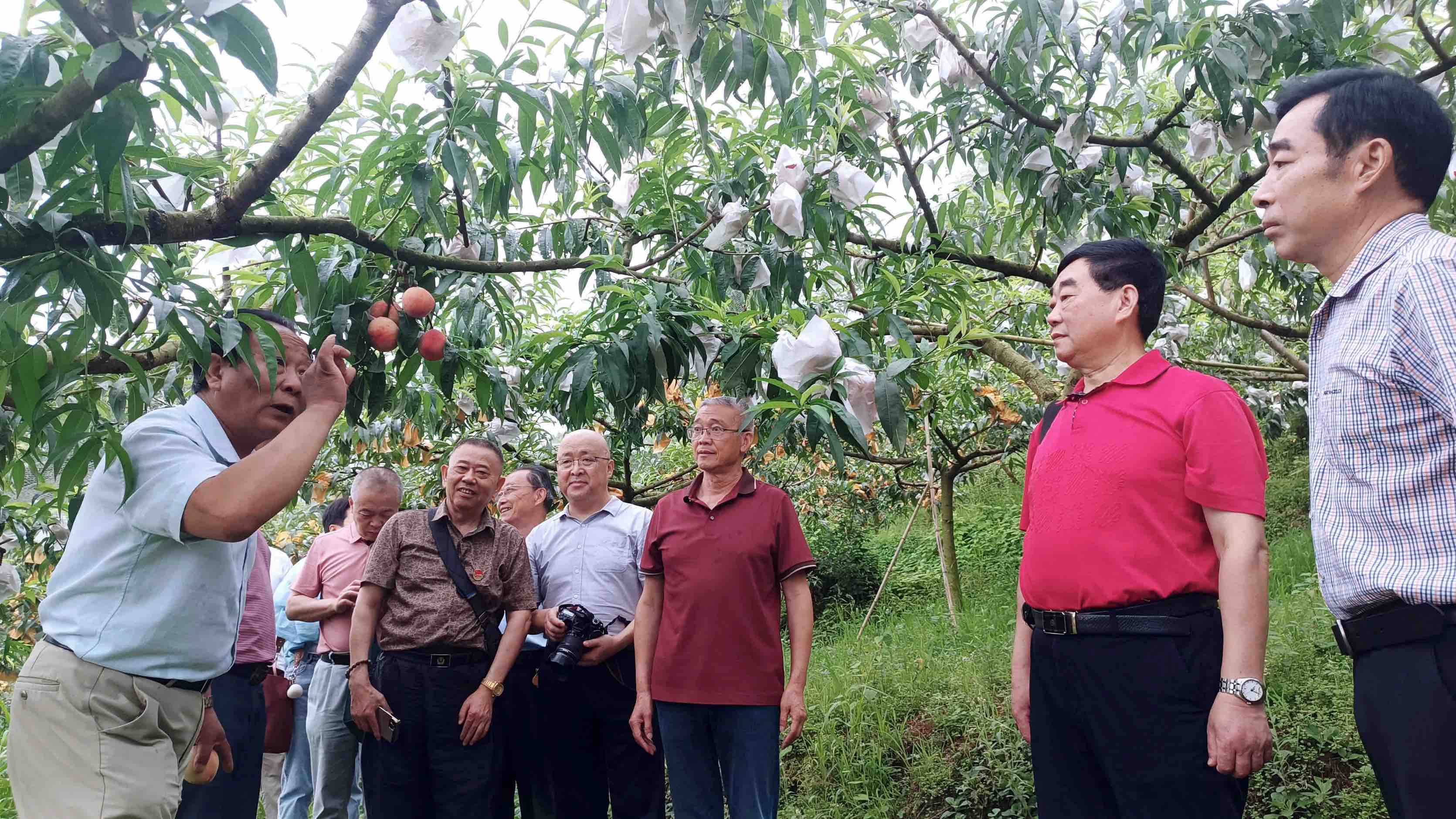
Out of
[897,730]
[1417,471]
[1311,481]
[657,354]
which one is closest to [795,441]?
[657,354]

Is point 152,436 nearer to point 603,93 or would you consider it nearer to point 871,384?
point 603,93

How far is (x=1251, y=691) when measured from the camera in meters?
1.70

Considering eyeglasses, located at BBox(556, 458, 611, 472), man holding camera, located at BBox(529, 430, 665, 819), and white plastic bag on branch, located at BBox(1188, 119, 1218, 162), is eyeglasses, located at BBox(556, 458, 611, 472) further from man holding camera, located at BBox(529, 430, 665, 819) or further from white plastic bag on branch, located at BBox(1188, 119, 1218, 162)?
white plastic bag on branch, located at BBox(1188, 119, 1218, 162)

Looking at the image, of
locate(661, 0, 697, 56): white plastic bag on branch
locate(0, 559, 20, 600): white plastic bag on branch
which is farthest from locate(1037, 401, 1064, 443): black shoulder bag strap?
locate(0, 559, 20, 600): white plastic bag on branch

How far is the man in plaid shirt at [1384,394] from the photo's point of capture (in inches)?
48.2

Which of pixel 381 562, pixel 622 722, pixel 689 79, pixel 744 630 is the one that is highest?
pixel 689 79

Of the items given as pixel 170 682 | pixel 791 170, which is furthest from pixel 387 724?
pixel 791 170

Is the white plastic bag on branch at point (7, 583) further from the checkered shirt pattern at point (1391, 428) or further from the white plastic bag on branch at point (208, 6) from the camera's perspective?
the checkered shirt pattern at point (1391, 428)

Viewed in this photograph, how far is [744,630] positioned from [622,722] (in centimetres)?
69

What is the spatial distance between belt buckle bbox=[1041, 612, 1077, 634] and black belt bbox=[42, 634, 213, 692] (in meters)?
1.59

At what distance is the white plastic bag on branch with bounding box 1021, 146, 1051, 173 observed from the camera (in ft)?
9.00

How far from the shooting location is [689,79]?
1934mm

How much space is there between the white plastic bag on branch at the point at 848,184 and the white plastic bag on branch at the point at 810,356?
20.2 inches

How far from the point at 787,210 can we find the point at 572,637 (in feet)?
4.92
